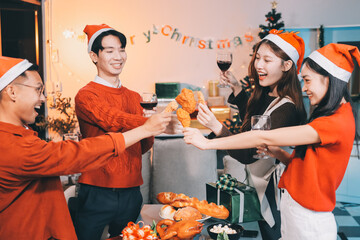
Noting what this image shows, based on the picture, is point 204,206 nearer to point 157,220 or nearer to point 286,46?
point 157,220

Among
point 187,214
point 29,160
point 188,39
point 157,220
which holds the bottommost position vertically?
point 157,220

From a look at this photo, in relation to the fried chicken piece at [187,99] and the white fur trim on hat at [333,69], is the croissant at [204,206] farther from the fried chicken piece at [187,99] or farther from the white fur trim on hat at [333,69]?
the white fur trim on hat at [333,69]

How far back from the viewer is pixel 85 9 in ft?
20.4

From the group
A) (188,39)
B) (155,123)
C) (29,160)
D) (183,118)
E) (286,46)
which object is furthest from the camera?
(188,39)

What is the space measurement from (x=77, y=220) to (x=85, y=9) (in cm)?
498

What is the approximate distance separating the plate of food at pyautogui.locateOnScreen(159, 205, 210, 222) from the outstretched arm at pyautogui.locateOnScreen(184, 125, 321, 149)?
33 cm

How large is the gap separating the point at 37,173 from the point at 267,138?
96 cm

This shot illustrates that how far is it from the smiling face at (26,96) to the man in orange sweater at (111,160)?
545 millimetres

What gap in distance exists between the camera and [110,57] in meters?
2.12

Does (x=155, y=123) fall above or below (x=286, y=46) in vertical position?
below

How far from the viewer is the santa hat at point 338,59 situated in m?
1.49

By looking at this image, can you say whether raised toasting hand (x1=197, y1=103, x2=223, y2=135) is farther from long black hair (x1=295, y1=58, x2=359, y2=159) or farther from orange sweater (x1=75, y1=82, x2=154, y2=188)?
long black hair (x1=295, y1=58, x2=359, y2=159)

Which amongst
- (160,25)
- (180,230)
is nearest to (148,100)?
(180,230)

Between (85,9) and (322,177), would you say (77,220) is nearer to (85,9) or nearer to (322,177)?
(322,177)
